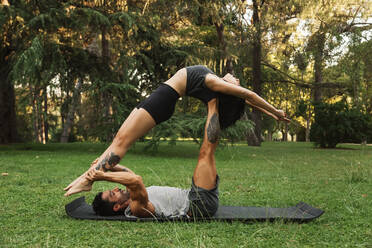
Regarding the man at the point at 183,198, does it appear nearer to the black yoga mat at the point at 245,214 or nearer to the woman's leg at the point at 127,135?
the black yoga mat at the point at 245,214

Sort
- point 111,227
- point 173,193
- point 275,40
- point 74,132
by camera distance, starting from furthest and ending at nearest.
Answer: point 74,132 → point 275,40 → point 173,193 → point 111,227

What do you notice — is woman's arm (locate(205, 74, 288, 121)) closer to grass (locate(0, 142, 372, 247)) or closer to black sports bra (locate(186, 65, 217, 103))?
black sports bra (locate(186, 65, 217, 103))

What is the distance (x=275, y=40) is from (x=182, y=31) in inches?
168

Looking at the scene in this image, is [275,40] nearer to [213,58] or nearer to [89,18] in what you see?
[213,58]

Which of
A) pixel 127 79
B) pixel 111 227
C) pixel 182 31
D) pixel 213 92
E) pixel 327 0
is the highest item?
pixel 327 0

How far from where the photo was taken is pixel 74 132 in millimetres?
23375

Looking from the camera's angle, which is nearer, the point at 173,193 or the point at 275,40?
the point at 173,193

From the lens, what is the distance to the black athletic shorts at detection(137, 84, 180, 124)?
128 inches

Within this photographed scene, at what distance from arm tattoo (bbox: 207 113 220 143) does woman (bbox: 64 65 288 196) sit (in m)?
0.19

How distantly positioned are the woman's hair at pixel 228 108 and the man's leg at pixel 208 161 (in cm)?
21

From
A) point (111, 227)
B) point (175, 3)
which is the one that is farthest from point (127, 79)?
point (111, 227)

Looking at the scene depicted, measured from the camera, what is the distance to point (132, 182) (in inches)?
118

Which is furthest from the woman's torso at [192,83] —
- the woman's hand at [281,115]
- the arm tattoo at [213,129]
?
the woman's hand at [281,115]

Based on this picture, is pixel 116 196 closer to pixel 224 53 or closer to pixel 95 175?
pixel 95 175
